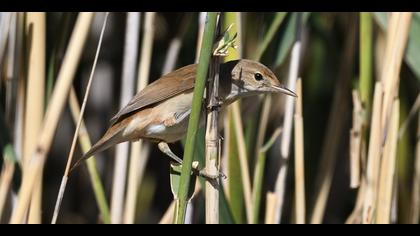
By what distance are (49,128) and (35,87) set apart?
0.18m

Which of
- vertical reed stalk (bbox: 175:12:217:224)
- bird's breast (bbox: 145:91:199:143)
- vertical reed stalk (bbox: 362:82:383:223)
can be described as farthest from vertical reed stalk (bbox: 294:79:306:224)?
vertical reed stalk (bbox: 175:12:217:224)

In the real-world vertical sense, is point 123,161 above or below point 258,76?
below

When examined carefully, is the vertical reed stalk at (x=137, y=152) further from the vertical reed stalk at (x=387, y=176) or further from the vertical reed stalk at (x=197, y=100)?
the vertical reed stalk at (x=197, y=100)

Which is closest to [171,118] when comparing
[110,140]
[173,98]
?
[173,98]

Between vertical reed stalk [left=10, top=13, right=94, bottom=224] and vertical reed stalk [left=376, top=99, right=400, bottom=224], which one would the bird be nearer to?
vertical reed stalk [left=10, top=13, right=94, bottom=224]

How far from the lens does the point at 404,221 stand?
2615 mm

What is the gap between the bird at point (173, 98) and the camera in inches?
68.7

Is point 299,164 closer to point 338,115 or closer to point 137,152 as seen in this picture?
point 137,152

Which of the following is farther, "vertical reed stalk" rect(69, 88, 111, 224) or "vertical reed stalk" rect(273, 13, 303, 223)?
"vertical reed stalk" rect(273, 13, 303, 223)

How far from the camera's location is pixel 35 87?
197cm

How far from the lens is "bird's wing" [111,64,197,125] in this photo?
174 cm

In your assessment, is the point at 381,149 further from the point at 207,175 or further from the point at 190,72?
the point at 207,175

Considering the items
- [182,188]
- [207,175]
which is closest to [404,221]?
[207,175]

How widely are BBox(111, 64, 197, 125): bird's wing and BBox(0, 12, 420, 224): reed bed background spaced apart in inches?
4.7
